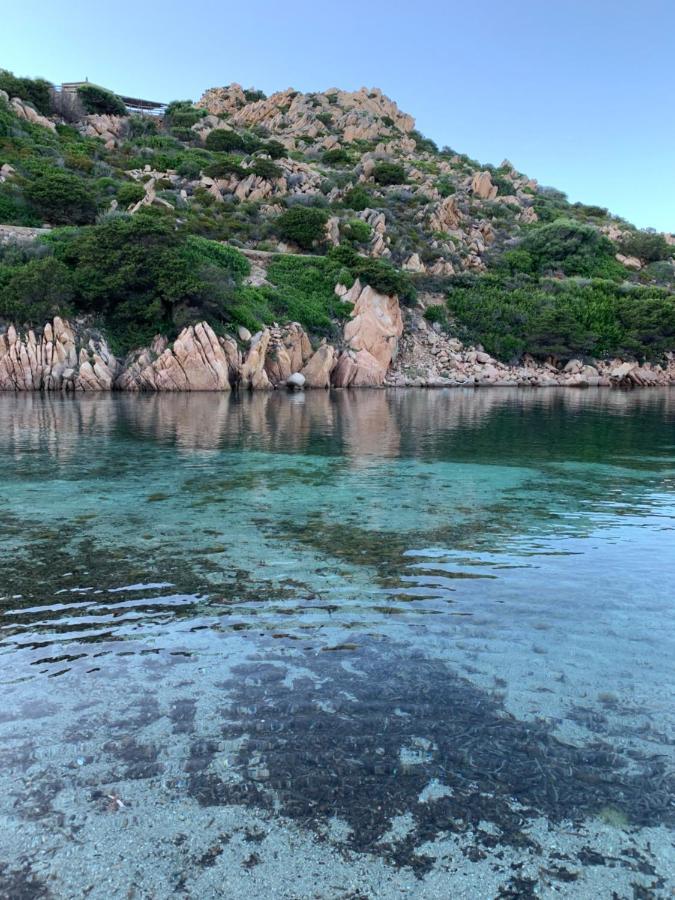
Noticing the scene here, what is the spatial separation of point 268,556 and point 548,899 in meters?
5.65

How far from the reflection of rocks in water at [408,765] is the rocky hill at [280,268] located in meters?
37.4

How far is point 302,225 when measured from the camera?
62.3m

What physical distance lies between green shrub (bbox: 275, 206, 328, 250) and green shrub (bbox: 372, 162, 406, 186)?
30.4 m

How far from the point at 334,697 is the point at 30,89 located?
104m

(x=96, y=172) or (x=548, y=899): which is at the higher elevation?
(x=96, y=172)

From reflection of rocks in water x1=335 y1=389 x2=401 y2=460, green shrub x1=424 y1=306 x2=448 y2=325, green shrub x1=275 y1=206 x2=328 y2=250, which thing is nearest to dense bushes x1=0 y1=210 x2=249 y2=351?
reflection of rocks in water x1=335 y1=389 x2=401 y2=460

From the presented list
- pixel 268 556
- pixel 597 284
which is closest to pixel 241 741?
pixel 268 556

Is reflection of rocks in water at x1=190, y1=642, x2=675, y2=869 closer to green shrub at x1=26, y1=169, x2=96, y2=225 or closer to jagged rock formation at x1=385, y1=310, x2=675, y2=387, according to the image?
jagged rock formation at x1=385, y1=310, x2=675, y2=387

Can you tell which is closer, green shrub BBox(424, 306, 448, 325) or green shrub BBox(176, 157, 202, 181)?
green shrub BBox(424, 306, 448, 325)

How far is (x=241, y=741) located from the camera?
3.93 meters

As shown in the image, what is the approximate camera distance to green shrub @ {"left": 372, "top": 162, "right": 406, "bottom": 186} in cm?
8800

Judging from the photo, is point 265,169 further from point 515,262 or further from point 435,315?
point 515,262

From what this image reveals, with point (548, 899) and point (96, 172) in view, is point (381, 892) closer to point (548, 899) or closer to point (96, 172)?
point (548, 899)

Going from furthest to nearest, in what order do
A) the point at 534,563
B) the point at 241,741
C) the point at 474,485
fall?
the point at 474,485, the point at 534,563, the point at 241,741
